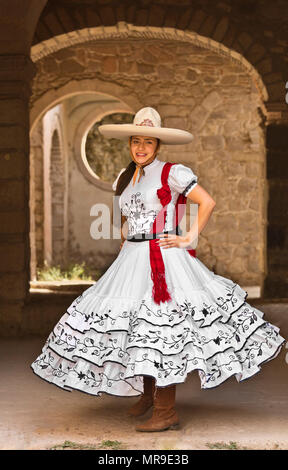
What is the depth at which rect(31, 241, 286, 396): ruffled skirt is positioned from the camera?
3416 millimetres

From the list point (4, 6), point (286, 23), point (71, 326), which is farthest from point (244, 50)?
point (71, 326)

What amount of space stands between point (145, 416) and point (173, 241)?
987 mm

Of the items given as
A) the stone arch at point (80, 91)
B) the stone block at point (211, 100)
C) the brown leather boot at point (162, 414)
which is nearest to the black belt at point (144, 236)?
the brown leather boot at point (162, 414)

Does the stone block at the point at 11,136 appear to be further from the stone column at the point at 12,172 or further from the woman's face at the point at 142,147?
the woman's face at the point at 142,147

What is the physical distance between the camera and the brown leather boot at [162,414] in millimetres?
3572

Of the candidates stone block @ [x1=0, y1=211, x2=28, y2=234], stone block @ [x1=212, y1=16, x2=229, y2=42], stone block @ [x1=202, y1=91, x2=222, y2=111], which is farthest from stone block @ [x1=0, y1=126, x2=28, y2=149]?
stone block @ [x1=202, y1=91, x2=222, y2=111]

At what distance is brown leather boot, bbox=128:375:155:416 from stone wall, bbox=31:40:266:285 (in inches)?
298

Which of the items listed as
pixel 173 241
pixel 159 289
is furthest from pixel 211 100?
pixel 159 289

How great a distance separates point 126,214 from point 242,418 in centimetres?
124

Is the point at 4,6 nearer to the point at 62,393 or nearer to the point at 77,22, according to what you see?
the point at 77,22

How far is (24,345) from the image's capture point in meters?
6.19

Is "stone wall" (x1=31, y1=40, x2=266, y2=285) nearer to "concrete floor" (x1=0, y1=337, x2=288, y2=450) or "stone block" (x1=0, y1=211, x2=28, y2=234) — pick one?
"stone block" (x1=0, y1=211, x2=28, y2=234)

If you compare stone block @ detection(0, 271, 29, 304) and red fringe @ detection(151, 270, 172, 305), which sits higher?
red fringe @ detection(151, 270, 172, 305)

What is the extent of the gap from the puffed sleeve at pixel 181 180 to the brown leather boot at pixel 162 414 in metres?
0.97
